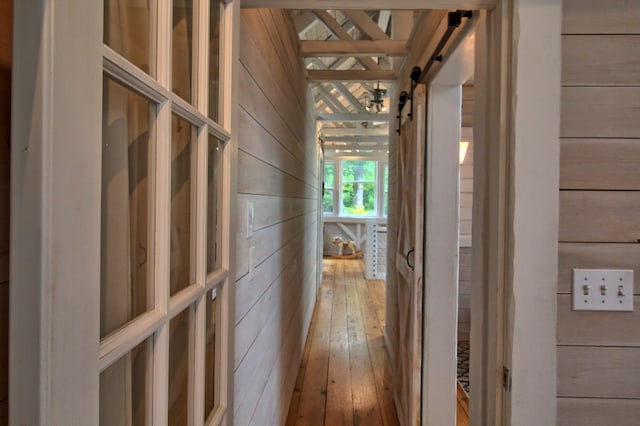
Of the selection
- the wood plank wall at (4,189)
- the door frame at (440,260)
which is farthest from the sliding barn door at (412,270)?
the wood plank wall at (4,189)

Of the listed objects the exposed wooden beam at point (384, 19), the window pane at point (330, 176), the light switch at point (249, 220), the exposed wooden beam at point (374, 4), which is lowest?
the light switch at point (249, 220)

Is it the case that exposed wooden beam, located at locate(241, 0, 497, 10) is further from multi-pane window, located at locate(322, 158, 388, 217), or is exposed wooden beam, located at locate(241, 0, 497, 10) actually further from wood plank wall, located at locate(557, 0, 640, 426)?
multi-pane window, located at locate(322, 158, 388, 217)

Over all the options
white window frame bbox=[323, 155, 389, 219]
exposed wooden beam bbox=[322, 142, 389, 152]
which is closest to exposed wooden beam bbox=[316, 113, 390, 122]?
exposed wooden beam bbox=[322, 142, 389, 152]

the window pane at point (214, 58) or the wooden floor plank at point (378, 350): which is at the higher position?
the window pane at point (214, 58)

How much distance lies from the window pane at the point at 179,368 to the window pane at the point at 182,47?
1.43ft

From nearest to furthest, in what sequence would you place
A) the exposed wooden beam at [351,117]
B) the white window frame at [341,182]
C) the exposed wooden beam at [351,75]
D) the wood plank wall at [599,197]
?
the wood plank wall at [599,197] → the exposed wooden beam at [351,75] → the exposed wooden beam at [351,117] → the white window frame at [341,182]

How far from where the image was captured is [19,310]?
12.9 inches

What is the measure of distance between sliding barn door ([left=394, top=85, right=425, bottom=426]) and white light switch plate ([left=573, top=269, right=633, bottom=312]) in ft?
3.13

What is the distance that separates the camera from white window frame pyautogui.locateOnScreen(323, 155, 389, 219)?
365 inches

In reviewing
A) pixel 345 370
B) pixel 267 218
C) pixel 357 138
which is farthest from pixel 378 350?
pixel 357 138

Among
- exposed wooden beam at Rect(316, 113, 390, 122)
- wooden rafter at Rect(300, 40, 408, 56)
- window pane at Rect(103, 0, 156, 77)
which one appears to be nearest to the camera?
window pane at Rect(103, 0, 156, 77)

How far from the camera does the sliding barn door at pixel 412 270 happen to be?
6.24ft

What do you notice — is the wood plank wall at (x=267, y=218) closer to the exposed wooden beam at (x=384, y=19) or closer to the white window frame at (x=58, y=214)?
the white window frame at (x=58, y=214)

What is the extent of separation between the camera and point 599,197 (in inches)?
37.5
